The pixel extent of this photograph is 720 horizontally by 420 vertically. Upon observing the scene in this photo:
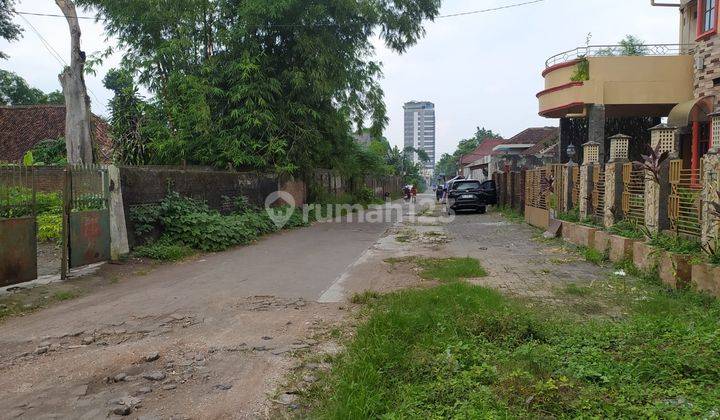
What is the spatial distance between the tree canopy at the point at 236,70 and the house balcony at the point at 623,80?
291 inches

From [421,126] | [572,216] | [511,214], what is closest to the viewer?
[572,216]

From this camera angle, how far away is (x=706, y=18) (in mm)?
13383

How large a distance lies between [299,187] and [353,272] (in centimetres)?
1192

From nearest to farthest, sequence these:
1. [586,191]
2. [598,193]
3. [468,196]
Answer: [598,193] < [586,191] < [468,196]

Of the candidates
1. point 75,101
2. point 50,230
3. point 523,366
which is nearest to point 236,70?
point 75,101

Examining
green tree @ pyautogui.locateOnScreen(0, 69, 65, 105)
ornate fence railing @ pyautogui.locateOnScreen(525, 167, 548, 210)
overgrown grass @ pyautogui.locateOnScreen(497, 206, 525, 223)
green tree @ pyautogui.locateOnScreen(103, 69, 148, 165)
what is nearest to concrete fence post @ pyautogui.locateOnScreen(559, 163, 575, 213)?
ornate fence railing @ pyautogui.locateOnScreen(525, 167, 548, 210)

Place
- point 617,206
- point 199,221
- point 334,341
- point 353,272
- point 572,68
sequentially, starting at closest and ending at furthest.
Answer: point 334,341
point 353,272
point 617,206
point 199,221
point 572,68

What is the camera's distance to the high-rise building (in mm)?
143500

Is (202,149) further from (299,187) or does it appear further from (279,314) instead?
(279,314)

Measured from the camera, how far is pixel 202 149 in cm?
1669

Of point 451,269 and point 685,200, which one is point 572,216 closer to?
point 685,200

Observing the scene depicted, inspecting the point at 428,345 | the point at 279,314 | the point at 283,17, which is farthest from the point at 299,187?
the point at 428,345

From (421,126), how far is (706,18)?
13441 cm

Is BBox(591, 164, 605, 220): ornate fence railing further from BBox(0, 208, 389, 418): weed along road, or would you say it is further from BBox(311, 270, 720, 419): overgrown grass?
BBox(0, 208, 389, 418): weed along road
